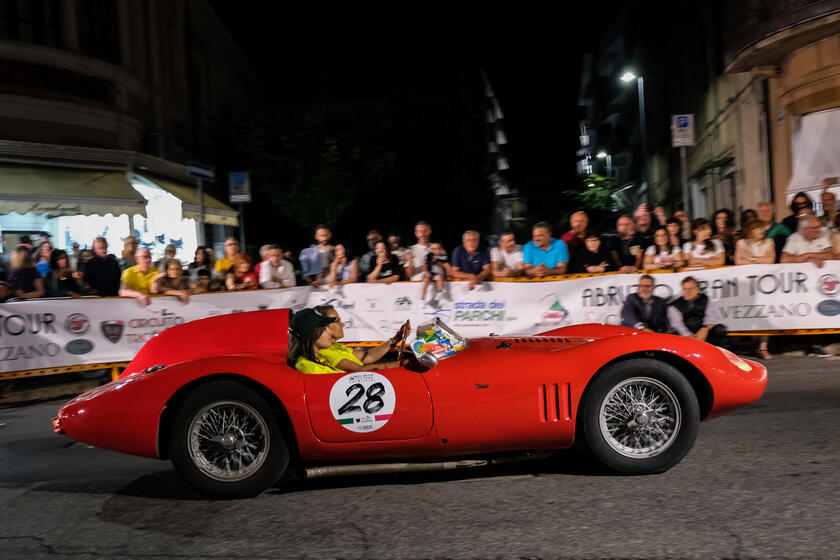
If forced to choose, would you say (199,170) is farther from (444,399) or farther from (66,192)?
(444,399)

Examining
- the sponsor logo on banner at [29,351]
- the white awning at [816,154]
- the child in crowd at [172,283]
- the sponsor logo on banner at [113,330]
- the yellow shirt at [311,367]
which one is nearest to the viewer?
the yellow shirt at [311,367]

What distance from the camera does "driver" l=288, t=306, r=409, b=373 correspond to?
4.73 m

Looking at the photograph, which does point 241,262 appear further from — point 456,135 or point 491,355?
point 456,135

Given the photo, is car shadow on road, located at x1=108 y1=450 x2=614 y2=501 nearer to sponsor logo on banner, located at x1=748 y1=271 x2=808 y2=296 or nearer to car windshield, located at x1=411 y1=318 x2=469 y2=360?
car windshield, located at x1=411 y1=318 x2=469 y2=360

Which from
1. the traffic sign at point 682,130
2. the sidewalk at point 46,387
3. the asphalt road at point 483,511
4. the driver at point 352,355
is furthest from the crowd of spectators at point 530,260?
the driver at point 352,355

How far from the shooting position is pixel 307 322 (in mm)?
4852

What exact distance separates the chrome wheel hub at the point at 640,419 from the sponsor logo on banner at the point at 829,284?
5800mm

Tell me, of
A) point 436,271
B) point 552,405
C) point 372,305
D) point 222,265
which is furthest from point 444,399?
point 222,265

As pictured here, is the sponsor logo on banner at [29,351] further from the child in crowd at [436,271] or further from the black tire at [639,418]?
the black tire at [639,418]

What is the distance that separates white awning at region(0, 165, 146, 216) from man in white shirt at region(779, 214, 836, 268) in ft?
44.3

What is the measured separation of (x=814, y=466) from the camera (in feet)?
14.7

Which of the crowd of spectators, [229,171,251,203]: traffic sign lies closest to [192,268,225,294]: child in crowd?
the crowd of spectators

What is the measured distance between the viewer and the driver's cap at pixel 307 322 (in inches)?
189

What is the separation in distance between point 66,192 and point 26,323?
7.30m
